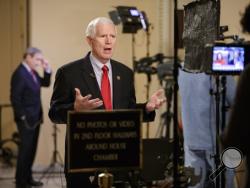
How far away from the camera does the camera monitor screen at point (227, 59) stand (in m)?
2.84

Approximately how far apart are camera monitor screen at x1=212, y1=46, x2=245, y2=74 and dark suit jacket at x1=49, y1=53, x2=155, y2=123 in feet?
1.63

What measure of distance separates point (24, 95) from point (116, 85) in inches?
104

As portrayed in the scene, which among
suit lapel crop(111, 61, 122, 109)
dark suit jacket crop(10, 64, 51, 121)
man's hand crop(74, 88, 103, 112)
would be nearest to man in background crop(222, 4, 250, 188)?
man's hand crop(74, 88, 103, 112)

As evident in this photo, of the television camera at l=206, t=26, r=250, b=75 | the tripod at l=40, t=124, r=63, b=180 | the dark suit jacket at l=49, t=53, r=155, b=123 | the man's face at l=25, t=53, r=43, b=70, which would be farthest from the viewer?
the tripod at l=40, t=124, r=63, b=180

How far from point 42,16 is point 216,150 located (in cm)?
329

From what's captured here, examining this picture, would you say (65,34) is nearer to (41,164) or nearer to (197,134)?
(41,164)

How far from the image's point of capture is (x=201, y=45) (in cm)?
279

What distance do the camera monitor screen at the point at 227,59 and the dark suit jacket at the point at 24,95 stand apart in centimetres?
270

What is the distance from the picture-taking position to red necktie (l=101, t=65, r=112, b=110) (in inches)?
104

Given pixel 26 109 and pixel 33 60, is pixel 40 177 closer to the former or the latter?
pixel 26 109

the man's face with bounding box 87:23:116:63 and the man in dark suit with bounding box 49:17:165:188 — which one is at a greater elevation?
the man's face with bounding box 87:23:116:63

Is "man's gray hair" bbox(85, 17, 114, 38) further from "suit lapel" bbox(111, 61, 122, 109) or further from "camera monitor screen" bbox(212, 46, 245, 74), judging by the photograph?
"camera monitor screen" bbox(212, 46, 245, 74)

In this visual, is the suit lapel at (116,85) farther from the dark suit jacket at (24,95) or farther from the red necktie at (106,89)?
the dark suit jacket at (24,95)

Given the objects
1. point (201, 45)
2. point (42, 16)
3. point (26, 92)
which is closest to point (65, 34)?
point (42, 16)
